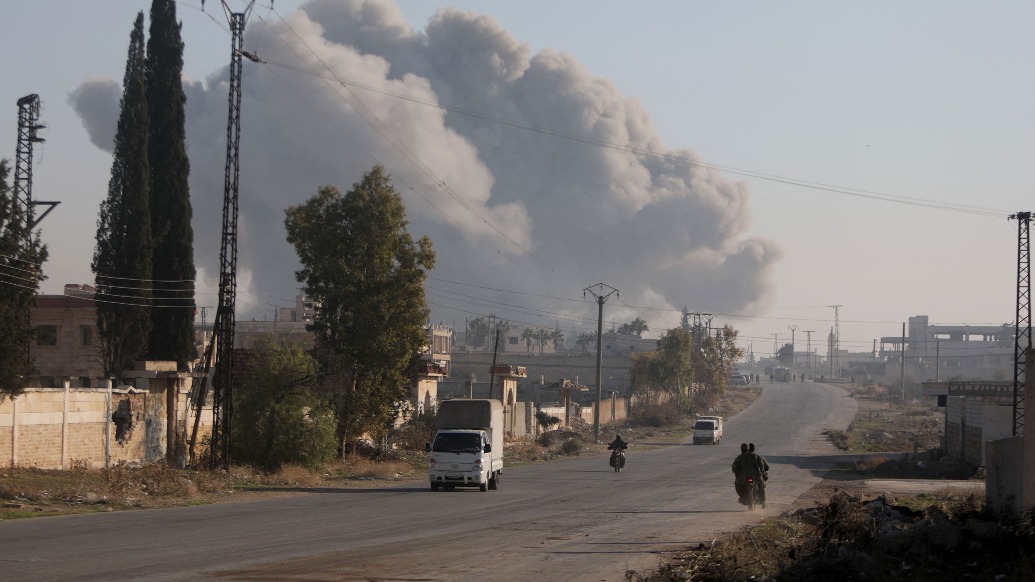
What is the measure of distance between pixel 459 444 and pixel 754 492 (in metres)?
10.5

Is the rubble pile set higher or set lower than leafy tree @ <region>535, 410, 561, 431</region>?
higher

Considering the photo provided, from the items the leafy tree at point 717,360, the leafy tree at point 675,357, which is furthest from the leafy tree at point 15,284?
the leafy tree at point 717,360

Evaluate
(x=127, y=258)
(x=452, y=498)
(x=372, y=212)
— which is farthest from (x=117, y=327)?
(x=452, y=498)

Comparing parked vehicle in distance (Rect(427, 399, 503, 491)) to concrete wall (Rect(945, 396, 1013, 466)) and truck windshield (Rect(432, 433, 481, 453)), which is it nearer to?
truck windshield (Rect(432, 433, 481, 453))

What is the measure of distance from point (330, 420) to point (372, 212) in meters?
10.5

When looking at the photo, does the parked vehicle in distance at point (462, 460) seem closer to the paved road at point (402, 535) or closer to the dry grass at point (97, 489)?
the paved road at point (402, 535)

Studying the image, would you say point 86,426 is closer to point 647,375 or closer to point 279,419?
point 279,419

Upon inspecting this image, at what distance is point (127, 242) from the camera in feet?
179

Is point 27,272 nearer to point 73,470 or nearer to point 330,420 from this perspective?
point 73,470

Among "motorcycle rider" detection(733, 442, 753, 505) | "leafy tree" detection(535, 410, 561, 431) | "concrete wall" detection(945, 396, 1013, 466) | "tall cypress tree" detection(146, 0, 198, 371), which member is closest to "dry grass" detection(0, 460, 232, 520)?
"motorcycle rider" detection(733, 442, 753, 505)

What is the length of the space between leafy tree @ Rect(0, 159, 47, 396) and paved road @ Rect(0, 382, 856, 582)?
859 cm

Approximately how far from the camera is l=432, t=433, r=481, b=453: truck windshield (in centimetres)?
3594

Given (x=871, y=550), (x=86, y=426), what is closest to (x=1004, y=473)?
(x=871, y=550)

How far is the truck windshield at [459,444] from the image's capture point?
3594cm
